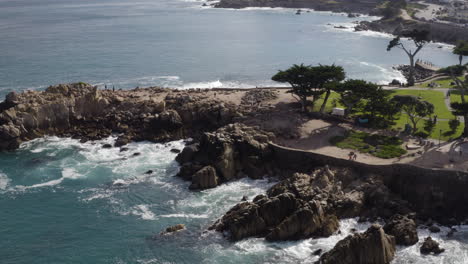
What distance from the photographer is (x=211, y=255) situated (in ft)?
160

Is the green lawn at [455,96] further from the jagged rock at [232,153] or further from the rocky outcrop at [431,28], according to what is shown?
the rocky outcrop at [431,28]

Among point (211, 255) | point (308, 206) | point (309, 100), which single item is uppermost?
point (309, 100)

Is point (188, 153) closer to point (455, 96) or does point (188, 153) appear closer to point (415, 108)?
point (415, 108)

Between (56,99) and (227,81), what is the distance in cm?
4431

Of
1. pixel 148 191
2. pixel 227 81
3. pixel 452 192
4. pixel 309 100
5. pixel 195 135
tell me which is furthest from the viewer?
pixel 227 81

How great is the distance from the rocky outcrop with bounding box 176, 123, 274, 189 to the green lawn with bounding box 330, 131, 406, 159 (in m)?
10.3

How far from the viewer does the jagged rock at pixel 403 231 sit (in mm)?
49219

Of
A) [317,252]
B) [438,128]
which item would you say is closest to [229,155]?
[317,252]

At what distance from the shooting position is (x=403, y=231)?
4953 cm

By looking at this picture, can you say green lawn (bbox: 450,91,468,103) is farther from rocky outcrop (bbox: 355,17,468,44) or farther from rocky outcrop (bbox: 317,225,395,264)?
rocky outcrop (bbox: 355,17,468,44)

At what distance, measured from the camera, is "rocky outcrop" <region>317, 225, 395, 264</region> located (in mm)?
45062

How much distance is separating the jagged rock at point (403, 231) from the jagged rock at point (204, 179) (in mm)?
22211

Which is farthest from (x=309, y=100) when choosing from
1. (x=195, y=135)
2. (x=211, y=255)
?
Result: (x=211, y=255)

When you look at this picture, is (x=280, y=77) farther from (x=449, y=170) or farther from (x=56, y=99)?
(x=56, y=99)
